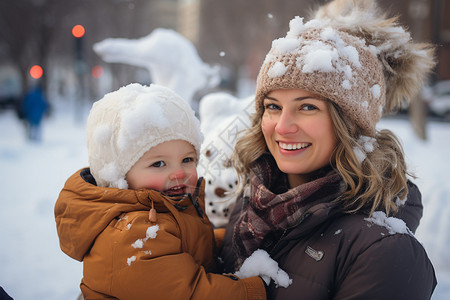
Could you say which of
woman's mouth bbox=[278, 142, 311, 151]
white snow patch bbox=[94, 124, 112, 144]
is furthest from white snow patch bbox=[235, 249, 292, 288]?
white snow patch bbox=[94, 124, 112, 144]

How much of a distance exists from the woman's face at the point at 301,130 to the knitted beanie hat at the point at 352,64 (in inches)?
2.3

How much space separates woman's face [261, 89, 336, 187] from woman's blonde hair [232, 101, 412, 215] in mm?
44

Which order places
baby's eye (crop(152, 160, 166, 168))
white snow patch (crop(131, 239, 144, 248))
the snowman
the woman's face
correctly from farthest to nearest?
the snowman → baby's eye (crop(152, 160, 166, 168)) → the woman's face → white snow patch (crop(131, 239, 144, 248))

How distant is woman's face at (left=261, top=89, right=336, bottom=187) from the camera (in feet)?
5.79

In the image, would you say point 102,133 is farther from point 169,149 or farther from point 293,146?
point 293,146

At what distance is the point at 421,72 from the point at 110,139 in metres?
1.79

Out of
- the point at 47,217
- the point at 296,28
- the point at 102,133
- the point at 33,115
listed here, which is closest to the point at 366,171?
the point at 296,28

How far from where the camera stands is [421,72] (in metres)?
2.15

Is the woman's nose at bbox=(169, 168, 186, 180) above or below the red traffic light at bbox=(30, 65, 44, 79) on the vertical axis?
above

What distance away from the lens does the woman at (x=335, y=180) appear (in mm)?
1505

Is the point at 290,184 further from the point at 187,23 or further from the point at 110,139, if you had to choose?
the point at 187,23

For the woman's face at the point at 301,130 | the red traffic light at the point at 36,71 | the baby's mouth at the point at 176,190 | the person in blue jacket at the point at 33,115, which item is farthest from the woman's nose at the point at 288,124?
the person in blue jacket at the point at 33,115

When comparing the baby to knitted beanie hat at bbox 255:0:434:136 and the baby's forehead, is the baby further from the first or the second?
knitted beanie hat at bbox 255:0:434:136

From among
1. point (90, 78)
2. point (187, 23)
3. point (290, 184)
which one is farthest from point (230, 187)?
point (90, 78)
